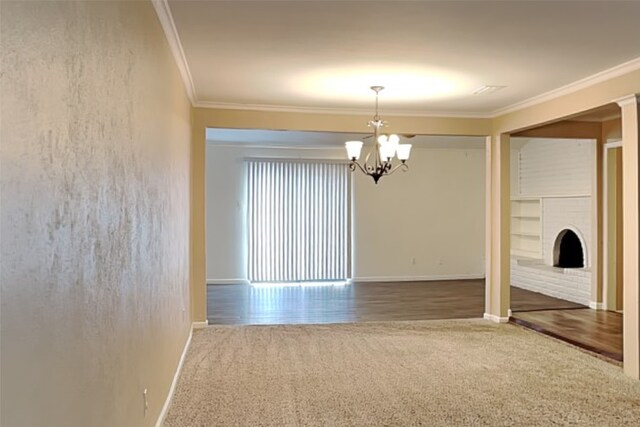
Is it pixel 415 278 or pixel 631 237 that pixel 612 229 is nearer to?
pixel 631 237

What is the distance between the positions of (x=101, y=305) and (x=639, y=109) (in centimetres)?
411

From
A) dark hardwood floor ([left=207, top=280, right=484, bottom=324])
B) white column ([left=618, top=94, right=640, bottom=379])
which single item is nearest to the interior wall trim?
dark hardwood floor ([left=207, top=280, right=484, bottom=324])

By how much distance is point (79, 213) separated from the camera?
148cm

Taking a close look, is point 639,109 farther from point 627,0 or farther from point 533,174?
point 533,174

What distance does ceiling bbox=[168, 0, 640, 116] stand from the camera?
2.93 m

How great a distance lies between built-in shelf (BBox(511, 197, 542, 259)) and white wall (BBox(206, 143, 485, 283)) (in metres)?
0.68

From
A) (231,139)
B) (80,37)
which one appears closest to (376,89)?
(80,37)

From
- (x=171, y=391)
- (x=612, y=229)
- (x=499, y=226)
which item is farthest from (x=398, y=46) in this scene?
(x=612, y=229)

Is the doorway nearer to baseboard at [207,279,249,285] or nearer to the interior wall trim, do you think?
the interior wall trim

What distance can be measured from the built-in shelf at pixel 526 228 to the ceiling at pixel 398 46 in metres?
4.41

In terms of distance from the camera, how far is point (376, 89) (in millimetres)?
4754

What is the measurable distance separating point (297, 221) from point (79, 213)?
7.82m

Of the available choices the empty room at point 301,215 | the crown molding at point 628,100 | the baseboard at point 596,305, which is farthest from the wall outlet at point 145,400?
the baseboard at point 596,305

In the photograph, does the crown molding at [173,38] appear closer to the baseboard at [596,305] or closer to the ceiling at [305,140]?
the ceiling at [305,140]
